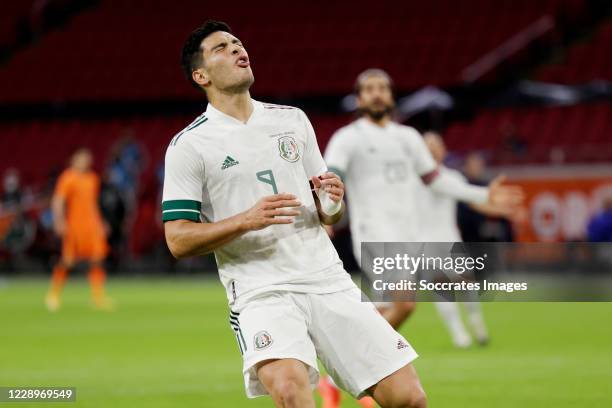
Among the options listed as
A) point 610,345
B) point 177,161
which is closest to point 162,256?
point 610,345

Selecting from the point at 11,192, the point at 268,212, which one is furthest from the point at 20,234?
the point at 268,212

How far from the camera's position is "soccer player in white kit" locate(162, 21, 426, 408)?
5.32 metres

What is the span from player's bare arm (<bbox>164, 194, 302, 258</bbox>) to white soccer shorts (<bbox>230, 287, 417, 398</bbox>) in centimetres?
41

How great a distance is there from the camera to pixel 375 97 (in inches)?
366

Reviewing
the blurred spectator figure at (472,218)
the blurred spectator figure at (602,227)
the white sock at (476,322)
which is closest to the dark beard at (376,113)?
the white sock at (476,322)

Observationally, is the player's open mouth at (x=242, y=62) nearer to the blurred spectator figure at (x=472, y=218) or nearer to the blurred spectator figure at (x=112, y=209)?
the blurred spectator figure at (x=472, y=218)

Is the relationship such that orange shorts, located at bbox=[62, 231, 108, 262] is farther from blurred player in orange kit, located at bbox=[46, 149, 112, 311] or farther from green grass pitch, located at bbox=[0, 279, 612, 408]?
green grass pitch, located at bbox=[0, 279, 612, 408]

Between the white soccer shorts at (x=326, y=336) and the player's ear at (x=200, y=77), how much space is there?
46.3 inches

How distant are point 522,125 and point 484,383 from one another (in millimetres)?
16472

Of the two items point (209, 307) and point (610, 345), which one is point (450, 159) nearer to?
point (209, 307)

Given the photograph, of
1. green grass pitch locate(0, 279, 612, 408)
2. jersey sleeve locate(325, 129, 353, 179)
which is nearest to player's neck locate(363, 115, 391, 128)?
jersey sleeve locate(325, 129, 353, 179)

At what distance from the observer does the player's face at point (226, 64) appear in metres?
5.59

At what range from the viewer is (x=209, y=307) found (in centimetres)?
1792

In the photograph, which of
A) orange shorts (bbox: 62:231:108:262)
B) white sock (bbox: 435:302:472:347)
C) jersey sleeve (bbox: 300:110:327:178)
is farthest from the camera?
orange shorts (bbox: 62:231:108:262)
